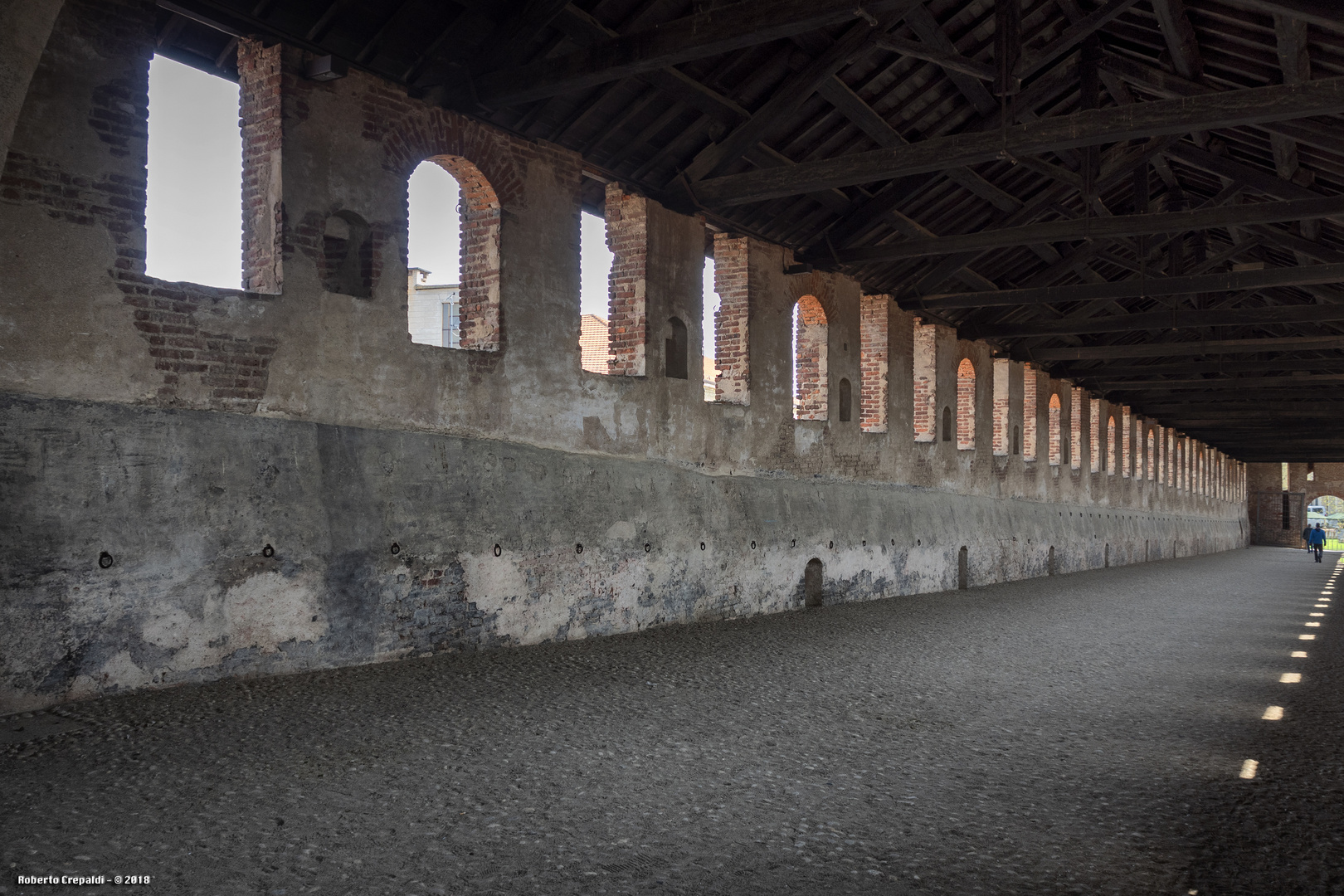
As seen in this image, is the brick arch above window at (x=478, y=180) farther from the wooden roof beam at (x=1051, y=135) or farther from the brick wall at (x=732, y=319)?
the brick wall at (x=732, y=319)

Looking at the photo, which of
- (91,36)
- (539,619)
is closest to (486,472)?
(539,619)

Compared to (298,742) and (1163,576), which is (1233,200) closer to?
(1163,576)

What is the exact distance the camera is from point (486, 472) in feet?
26.8

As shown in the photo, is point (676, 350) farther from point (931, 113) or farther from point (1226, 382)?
point (1226, 382)

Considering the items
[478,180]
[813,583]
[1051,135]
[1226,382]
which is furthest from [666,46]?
[1226,382]

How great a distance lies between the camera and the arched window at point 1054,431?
2277 centimetres

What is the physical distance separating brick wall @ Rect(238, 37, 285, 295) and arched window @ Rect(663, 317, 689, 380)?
4.59 metres

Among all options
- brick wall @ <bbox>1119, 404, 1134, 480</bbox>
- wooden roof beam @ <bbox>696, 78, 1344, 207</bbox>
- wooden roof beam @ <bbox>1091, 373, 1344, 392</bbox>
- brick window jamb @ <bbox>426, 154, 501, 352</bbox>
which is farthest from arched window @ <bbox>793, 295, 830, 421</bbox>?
brick wall @ <bbox>1119, 404, 1134, 480</bbox>

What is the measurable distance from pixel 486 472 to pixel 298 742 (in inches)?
136

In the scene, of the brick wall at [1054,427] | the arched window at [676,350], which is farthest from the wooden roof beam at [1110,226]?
the brick wall at [1054,427]

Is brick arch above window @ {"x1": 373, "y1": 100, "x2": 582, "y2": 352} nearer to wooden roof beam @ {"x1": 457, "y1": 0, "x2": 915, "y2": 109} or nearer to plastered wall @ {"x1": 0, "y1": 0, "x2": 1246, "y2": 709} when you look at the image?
plastered wall @ {"x1": 0, "y1": 0, "x2": 1246, "y2": 709}

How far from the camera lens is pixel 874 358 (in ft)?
49.0

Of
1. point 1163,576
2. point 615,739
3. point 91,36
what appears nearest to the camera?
point 615,739

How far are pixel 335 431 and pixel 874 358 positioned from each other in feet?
31.8
